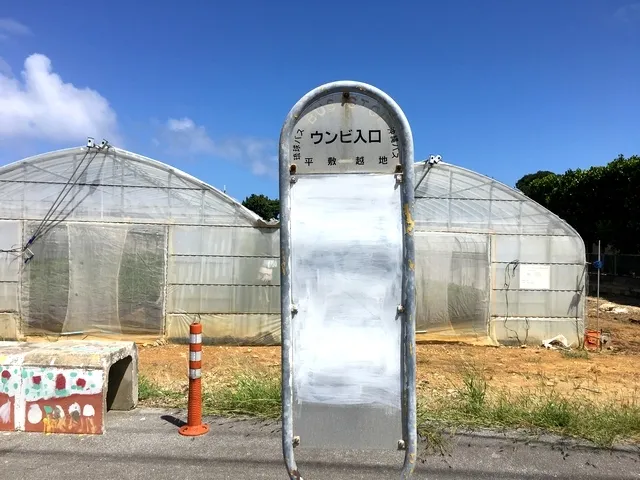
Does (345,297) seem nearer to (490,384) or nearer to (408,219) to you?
(408,219)

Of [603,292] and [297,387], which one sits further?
[603,292]

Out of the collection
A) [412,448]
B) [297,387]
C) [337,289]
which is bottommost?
[412,448]

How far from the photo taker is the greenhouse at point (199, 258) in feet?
35.0

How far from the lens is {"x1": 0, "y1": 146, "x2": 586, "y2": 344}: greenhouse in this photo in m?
10.7

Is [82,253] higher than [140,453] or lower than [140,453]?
higher

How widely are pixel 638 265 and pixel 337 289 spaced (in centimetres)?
2409

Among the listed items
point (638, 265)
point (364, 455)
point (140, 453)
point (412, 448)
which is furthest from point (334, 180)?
point (638, 265)

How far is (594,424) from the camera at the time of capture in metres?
4.61

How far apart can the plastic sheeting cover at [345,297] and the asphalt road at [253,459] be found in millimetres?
1373

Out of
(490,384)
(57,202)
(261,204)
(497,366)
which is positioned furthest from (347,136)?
(261,204)

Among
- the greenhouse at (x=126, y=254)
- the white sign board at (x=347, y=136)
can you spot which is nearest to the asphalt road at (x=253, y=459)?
the white sign board at (x=347, y=136)

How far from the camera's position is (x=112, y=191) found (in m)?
10.8

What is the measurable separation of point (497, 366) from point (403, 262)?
7.40 meters

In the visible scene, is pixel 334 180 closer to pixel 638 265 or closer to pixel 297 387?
pixel 297 387
